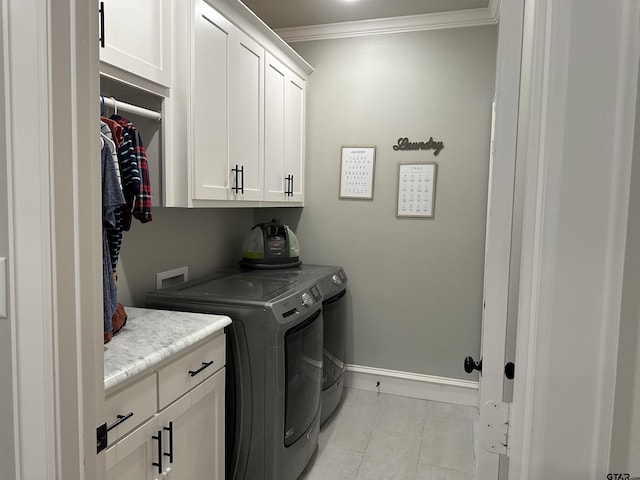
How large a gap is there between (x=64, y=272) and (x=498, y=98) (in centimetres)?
85

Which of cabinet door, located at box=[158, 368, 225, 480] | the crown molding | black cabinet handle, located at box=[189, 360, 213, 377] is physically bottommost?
cabinet door, located at box=[158, 368, 225, 480]

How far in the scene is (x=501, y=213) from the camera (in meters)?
0.88

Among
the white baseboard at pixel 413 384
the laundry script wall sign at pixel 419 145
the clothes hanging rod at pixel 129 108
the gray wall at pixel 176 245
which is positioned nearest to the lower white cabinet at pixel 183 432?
the gray wall at pixel 176 245

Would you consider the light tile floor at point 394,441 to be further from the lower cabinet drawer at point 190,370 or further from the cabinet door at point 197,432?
the lower cabinet drawer at point 190,370

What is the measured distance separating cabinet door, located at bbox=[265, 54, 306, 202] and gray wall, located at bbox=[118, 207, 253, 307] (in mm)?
410

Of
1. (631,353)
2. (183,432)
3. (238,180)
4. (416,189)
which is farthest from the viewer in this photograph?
(416,189)

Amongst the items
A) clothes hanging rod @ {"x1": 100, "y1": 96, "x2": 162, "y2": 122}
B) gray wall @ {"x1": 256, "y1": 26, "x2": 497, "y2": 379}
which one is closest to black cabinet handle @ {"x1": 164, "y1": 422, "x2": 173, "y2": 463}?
clothes hanging rod @ {"x1": 100, "y1": 96, "x2": 162, "y2": 122}

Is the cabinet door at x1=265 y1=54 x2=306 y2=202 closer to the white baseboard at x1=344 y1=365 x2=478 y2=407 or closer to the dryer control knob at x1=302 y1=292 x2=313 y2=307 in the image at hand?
the dryer control knob at x1=302 y1=292 x2=313 y2=307

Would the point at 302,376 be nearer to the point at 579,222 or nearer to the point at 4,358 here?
the point at 4,358

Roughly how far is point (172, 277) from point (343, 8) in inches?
78.0

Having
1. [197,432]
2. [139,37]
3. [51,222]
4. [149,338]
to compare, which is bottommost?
[197,432]

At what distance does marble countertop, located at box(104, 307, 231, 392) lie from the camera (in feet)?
4.32

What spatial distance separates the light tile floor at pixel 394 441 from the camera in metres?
2.39

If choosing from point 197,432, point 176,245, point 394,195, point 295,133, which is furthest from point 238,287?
point 394,195
